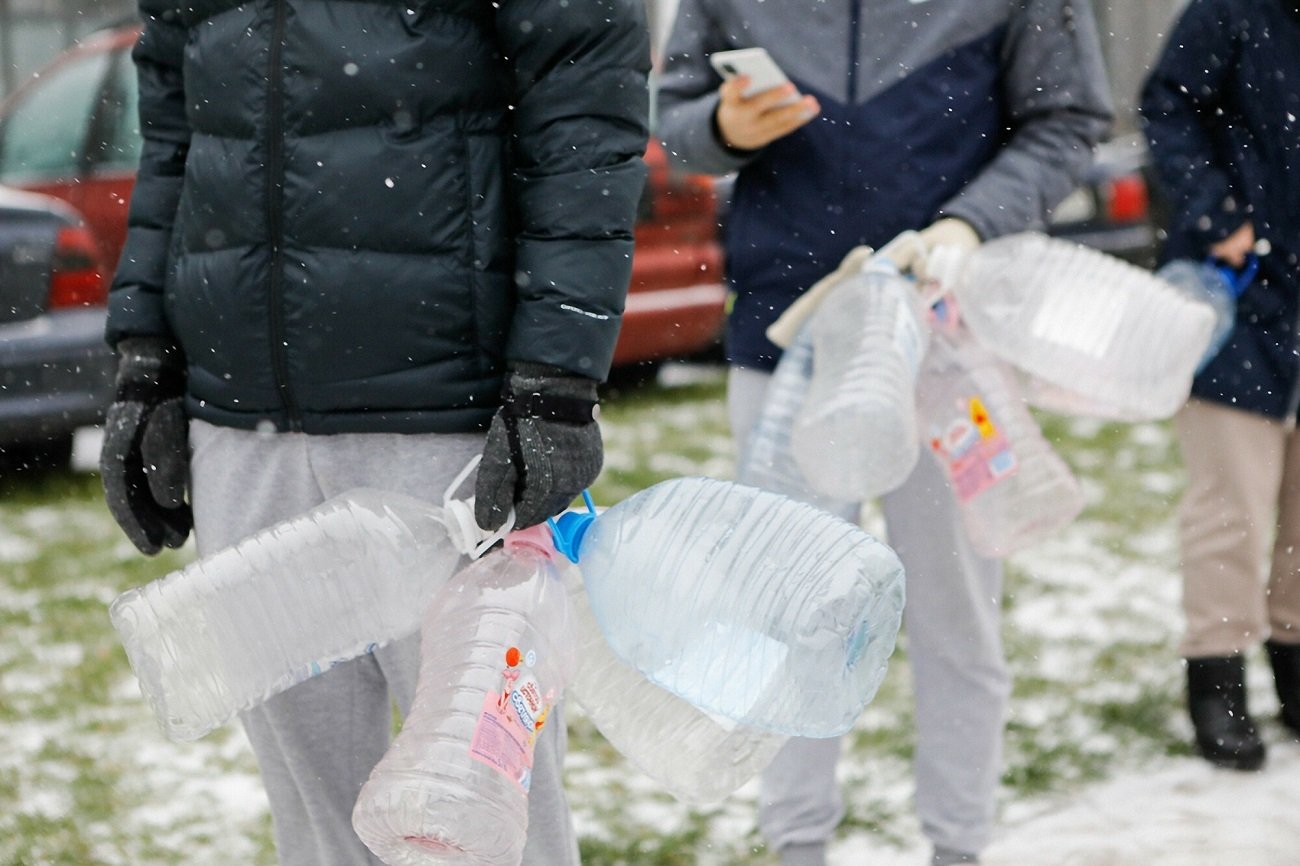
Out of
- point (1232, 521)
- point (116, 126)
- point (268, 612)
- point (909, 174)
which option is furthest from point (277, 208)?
point (116, 126)

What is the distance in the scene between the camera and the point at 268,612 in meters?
1.97

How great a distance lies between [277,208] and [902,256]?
3.59ft

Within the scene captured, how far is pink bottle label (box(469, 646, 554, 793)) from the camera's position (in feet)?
5.80

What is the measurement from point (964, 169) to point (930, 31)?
0.26 meters

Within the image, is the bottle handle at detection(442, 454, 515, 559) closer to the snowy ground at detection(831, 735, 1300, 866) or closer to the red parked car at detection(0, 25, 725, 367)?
the snowy ground at detection(831, 735, 1300, 866)

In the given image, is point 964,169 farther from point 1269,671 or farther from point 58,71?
point 58,71

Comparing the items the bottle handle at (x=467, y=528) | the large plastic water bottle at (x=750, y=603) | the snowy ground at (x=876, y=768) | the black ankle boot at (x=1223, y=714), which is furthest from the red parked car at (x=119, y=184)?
Result: the large plastic water bottle at (x=750, y=603)

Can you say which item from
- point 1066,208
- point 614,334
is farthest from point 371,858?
point 1066,208

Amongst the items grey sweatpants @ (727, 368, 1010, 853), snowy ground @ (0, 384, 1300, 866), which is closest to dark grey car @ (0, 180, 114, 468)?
snowy ground @ (0, 384, 1300, 866)

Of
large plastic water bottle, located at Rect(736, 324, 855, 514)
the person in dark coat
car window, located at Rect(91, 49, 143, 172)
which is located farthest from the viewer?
car window, located at Rect(91, 49, 143, 172)

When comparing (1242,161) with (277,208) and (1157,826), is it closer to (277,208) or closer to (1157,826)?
(1157,826)

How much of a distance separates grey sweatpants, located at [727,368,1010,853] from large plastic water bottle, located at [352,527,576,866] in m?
1.00

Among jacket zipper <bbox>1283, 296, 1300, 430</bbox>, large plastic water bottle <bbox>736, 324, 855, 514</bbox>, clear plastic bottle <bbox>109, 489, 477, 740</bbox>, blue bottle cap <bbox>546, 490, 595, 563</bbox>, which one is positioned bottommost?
jacket zipper <bbox>1283, 296, 1300, 430</bbox>

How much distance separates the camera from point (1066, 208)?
27.9 ft
